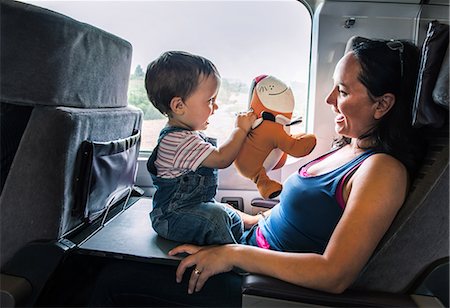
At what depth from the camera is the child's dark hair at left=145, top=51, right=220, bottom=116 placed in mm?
1291

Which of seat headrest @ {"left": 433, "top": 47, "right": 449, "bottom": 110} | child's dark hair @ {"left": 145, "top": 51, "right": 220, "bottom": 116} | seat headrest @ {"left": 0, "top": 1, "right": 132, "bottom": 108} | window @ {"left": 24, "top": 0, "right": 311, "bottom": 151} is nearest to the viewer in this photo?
seat headrest @ {"left": 433, "top": 47, "right": 449, "bottom": 110}

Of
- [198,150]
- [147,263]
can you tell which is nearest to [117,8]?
[198,150]

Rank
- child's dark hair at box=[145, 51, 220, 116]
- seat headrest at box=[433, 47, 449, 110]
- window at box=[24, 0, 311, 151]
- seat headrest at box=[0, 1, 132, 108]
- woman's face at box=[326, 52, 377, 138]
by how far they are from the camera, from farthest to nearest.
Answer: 1. window at box=[24, 0, 311, 151]
2. child's dark hair at box=[145, 51, 220, 116]
3. woman's face at box=[326, 52, 377, 138]
4. seat headrest at box=[0, 1, 132, 108]
5. seat headrest at box=[433, 47, 449, 110]

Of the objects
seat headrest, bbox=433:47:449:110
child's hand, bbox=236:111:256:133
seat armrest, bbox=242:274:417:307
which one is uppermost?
seat headrest, bbox=433:47:449:110

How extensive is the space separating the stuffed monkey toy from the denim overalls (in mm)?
154

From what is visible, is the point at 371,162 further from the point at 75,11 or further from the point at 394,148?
the point at 75,11

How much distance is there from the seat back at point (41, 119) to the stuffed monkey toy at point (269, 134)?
1.79ft

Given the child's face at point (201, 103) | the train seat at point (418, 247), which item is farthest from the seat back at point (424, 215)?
the child's face at point (201, 103)

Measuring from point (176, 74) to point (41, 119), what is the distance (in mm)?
448

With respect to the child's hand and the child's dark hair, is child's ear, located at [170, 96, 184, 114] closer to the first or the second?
the child's dark hair

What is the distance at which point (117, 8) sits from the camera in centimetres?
203

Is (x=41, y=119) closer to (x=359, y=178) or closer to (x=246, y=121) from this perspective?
(x=246, y=121)

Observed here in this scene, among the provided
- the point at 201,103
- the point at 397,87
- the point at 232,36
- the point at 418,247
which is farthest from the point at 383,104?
the point at 232,36

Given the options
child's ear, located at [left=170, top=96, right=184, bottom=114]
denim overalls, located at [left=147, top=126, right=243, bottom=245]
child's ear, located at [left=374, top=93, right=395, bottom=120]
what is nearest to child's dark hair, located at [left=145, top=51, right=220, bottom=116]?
child's ear, located at [left=170, top=96, right=184, bottom=114]
